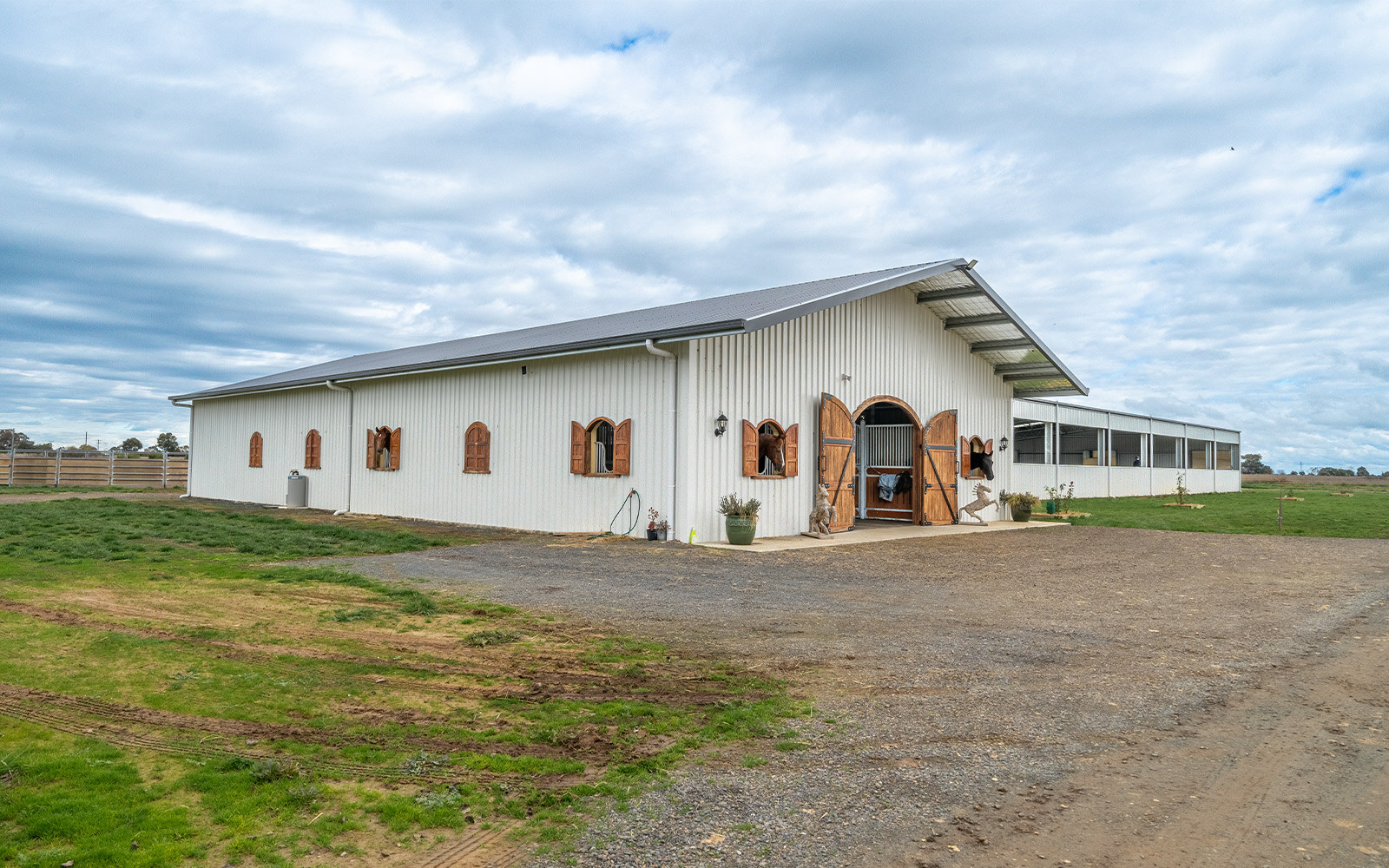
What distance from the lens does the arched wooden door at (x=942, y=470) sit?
1650cm

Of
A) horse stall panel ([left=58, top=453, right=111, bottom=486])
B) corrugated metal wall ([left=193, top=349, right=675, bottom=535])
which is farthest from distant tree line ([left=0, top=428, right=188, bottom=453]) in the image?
corrugated metal wall ([left=193, top=349, right=675, bottom=535])

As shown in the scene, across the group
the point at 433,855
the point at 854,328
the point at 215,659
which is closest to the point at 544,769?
the point at 433,855

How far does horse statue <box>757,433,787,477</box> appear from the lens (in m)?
13.5

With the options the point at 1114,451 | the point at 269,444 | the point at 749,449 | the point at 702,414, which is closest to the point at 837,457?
the point at 749,449

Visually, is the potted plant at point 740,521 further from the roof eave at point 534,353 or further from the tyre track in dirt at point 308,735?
the tyre track in dirt at point 308,735

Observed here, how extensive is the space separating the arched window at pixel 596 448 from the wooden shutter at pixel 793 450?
8.87ft

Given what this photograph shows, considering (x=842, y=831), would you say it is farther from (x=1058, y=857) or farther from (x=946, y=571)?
(x=946, y=571)

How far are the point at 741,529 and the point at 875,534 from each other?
3311 millimetres

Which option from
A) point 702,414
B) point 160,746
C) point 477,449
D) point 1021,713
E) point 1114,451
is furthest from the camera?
point 1114,451

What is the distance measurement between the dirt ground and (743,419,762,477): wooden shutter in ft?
10.5

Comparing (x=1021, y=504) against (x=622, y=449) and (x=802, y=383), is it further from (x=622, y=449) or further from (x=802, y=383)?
(x=622, y=449)

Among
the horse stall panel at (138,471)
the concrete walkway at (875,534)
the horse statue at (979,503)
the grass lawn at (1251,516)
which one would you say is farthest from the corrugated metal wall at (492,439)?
the horse stall panel at (138,471)

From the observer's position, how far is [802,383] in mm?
13938

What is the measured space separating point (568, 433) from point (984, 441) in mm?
9592
